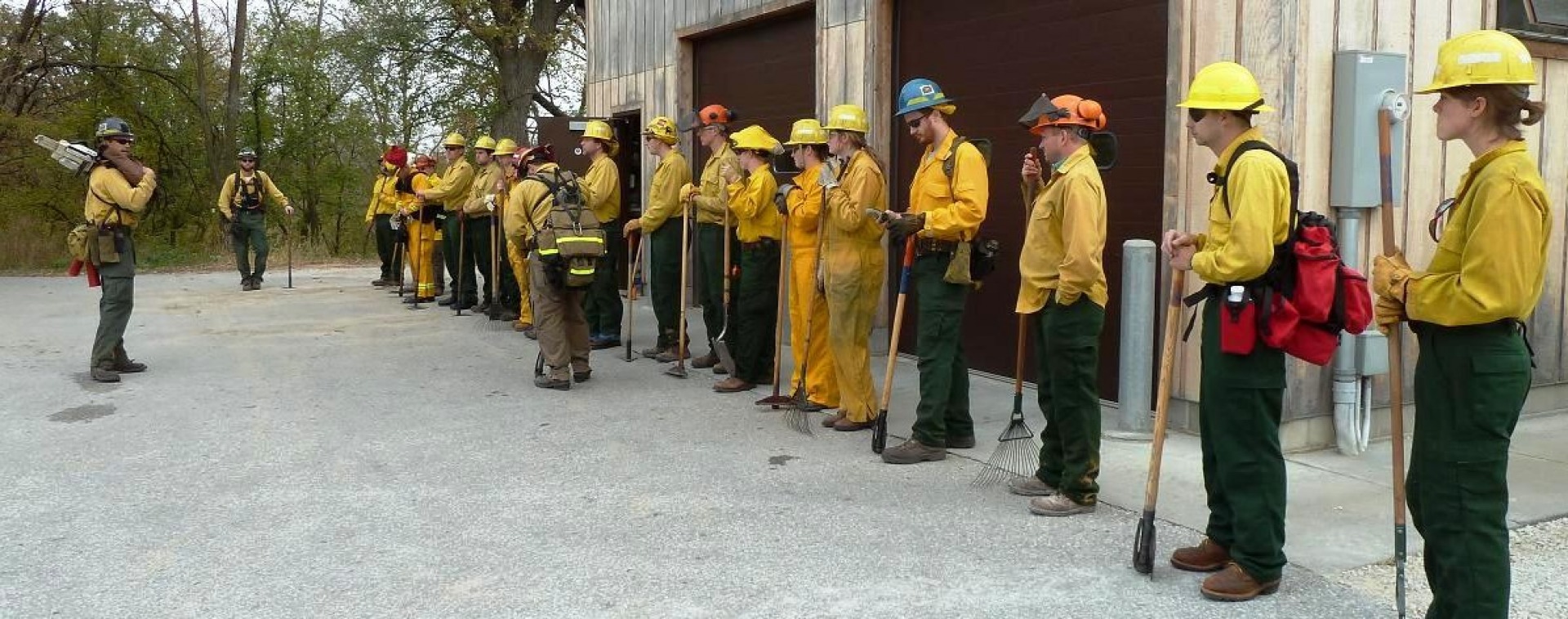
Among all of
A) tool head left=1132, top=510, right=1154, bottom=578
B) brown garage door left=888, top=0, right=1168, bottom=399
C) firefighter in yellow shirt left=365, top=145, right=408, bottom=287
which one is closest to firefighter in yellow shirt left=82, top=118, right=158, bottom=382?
firefighter in yellow shirt left=365, top=145, right=408, bottom=287

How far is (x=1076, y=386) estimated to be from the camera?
5.26 metres

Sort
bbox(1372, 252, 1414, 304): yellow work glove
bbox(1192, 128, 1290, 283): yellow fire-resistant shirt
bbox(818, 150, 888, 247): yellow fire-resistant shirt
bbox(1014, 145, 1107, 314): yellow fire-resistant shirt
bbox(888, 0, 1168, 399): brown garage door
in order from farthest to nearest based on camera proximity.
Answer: bbox(888, 0, 1168, 399): brown garage door
bbox(818, 150, 888, 247): yellow fire-resistant shirt
bbox(1014, 145, 1107, 314): yellow fire-resistant shirt
bbox(1192, 128, 1290, 283): yellow fire-resistant shirt
bbox(1372, 252, 1414, 304): yellow work glove

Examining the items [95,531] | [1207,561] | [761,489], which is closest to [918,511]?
[761,489]

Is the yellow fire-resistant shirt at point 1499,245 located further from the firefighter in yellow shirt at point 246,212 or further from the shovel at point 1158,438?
the firefighter in yellow shirt at point 246,212

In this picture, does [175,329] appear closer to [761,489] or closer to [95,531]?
[95,531]

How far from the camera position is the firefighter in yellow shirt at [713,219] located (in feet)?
29.8

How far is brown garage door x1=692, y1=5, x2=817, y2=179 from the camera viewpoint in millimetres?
10609

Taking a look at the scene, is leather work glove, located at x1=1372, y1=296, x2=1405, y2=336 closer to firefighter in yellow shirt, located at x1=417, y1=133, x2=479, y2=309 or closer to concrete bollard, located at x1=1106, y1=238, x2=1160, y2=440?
concrete bollard, located at x1=1106, y1=238, x2=1160, y2=440

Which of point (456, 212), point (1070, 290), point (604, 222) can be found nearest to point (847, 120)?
point (1070, 290)

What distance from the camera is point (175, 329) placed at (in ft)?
38.6

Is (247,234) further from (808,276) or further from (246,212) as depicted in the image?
(808,276)

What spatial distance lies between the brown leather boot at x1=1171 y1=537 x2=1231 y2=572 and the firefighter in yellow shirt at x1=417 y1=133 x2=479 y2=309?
31.6 ft

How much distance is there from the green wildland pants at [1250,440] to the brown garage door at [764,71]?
651 centimetres

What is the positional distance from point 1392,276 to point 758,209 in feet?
16.6
